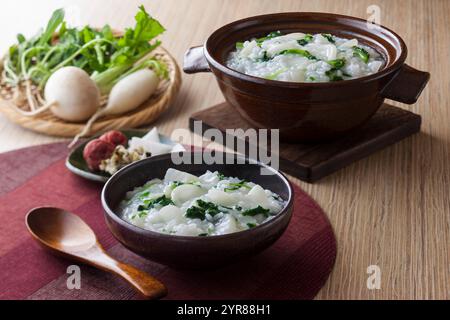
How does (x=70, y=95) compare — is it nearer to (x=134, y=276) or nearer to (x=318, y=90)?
(x=318, y=90)

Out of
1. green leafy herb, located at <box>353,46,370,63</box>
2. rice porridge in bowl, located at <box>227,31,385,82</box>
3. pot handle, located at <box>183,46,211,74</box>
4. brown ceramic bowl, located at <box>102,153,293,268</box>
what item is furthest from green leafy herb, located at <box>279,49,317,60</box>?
brown ceramic bowl, located at <box>102,153,293,268</box>

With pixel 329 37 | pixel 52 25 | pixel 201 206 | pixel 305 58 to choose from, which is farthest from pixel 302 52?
pixel 52 25

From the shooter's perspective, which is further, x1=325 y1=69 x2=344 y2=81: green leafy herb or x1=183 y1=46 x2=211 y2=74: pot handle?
x1=183 y1=46 x2=211 y2=74: pot handle

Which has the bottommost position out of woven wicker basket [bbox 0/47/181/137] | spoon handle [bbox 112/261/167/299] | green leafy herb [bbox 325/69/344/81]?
woven wicker basket [bbox 0/47/181/137]

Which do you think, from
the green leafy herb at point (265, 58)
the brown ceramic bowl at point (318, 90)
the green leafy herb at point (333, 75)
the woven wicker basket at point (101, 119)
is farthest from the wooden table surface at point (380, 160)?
the green leafy herb at point (265, 58)

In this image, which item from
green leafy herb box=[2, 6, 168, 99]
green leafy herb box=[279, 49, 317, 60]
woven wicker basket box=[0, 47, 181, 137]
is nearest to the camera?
green leafy herb box=[279, 49, 317, 60]

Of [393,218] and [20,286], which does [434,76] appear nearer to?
[393,218]

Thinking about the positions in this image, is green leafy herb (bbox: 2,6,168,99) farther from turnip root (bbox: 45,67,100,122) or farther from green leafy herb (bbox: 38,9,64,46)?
turnip root (bbox: 45,67,100,122)
